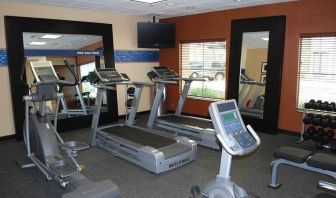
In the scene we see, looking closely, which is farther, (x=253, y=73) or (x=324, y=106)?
(x=253, y=73)

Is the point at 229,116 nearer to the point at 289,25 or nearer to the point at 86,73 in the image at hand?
the point at 289,25

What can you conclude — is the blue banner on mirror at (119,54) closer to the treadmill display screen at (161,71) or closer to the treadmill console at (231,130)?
the treadmill display screen at (161,71)

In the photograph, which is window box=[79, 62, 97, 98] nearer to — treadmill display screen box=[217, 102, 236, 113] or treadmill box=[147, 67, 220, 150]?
treadmill box=[147, 67, 220, 150]

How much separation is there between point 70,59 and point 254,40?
12.6ft

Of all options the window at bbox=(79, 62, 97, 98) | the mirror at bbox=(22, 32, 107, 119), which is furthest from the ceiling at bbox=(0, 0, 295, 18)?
the window at bbox=(79, 62, 97, 98)

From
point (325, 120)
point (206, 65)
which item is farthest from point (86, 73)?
point (325, 120)

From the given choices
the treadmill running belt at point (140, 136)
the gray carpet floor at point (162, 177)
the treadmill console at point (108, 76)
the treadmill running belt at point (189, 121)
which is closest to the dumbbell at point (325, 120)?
the gray carpet floor at point (162, 177)

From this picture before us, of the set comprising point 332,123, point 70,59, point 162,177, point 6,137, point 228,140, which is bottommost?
point 162,177

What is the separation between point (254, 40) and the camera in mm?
5512

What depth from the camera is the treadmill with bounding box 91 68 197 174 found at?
11.9 ft

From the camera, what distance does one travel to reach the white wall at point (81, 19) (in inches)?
193

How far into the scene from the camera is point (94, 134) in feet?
15.4

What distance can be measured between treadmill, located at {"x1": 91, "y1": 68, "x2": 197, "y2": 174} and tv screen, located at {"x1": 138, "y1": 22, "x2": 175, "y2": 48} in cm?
219

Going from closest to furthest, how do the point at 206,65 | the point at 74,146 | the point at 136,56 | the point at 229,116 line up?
the point at 229,116 < the point at 74,146 < the point at 206,65 < the point at 136,56
